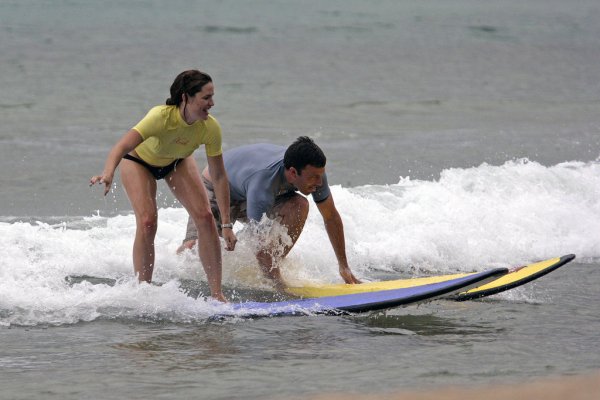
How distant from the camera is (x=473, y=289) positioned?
24.1 ft

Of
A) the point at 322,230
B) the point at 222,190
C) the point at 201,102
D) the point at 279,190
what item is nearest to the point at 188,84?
the point at 201,102

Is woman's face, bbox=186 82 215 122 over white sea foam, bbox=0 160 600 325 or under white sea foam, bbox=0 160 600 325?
over

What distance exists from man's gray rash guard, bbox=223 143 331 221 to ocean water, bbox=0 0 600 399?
43cm

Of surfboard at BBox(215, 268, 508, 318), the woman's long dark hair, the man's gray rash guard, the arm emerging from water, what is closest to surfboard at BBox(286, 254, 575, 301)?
surfboard at BBox(215, 268, 508, 318)

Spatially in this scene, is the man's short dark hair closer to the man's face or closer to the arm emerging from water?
the man's face

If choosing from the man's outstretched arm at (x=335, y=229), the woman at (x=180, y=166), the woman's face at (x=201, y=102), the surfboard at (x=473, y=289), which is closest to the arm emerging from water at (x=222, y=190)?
the woman at (x=180, y=166)

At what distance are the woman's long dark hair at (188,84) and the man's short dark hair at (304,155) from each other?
687 millimetres

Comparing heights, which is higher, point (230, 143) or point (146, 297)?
point (230, 143)

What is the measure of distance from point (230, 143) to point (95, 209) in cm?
528

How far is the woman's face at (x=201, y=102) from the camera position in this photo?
6652 millimetres

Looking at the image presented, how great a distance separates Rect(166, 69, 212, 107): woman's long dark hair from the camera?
21.9 ft

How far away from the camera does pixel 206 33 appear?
34375 mm

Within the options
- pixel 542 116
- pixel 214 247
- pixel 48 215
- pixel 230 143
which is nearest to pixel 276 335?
pixel 214 247

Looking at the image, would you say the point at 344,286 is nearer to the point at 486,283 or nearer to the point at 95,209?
the point at 486,283
